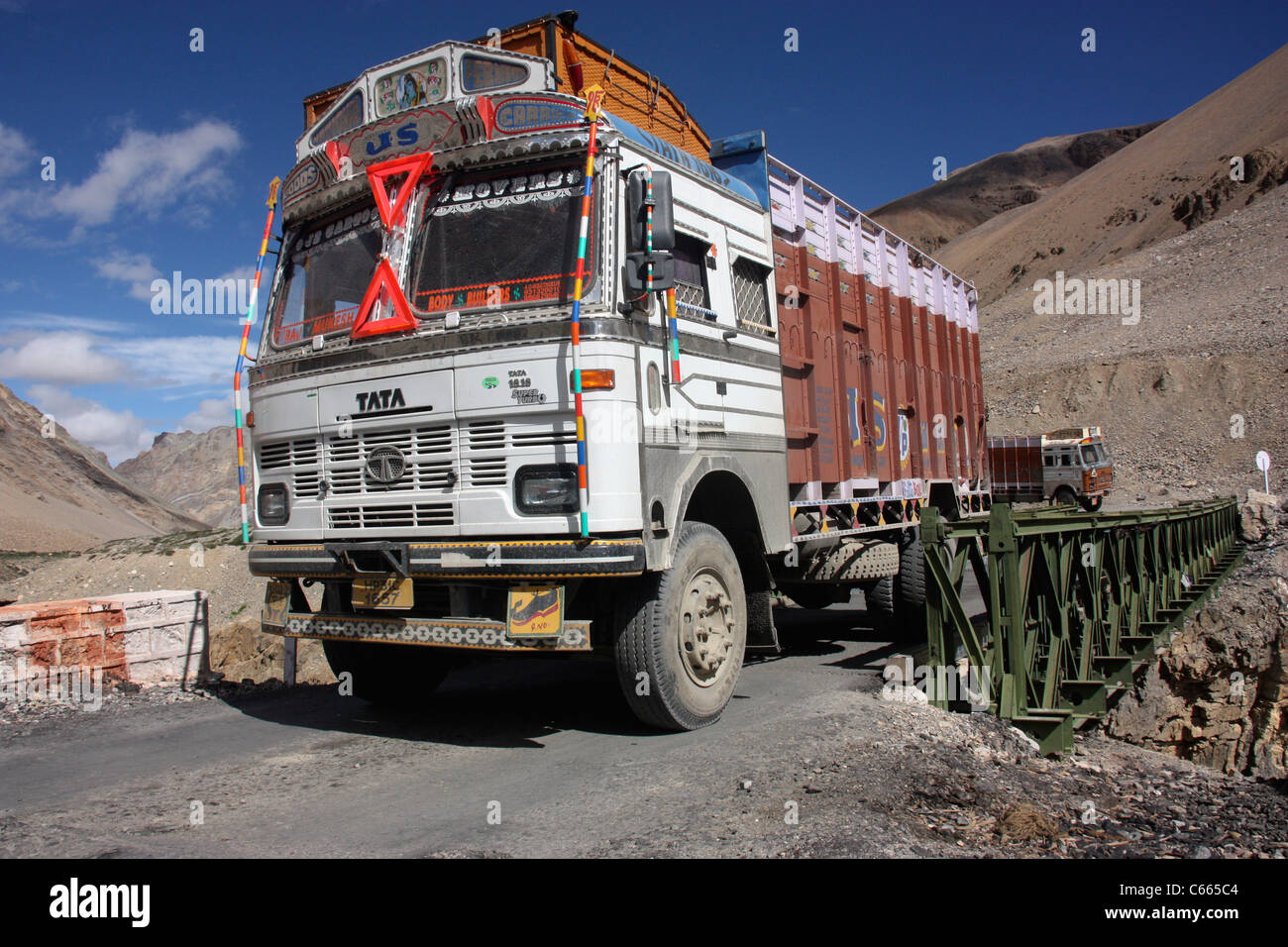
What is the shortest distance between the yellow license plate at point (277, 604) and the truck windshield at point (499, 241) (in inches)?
81.7

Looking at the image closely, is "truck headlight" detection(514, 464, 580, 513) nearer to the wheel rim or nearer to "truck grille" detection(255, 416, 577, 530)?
"truck grille" detection(255, 416, 577, 530)

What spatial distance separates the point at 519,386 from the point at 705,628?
1.89 metres

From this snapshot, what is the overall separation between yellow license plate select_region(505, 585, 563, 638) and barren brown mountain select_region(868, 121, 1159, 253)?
103 m

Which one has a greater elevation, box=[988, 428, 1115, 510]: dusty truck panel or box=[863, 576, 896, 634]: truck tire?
box=[988, 428, 1115, 510]: dusty truck panel

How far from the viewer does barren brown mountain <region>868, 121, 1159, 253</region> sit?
110 m

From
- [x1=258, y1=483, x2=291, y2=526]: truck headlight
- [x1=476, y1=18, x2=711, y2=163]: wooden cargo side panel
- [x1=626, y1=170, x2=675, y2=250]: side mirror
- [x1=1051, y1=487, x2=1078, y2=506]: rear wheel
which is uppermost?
[x1=476, y1=18, x2=711, y2=163]: wooden cargo side panel

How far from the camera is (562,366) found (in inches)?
200

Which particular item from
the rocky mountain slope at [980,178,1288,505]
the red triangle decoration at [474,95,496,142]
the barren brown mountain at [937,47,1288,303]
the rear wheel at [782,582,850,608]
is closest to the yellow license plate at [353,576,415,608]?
the red triangle decoration at [474,95,496,142]

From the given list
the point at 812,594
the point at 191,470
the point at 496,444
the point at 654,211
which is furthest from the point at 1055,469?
the point at 191,470

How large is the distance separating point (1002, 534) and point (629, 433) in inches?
106

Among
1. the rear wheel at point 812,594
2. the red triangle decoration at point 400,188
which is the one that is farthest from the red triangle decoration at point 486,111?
the rear wheel at point 812,594

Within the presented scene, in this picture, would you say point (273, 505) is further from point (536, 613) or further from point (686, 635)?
point (686, 635)

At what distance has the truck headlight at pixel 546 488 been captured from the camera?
16.7ft

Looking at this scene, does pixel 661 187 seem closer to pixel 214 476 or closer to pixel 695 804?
pixel 695 804
